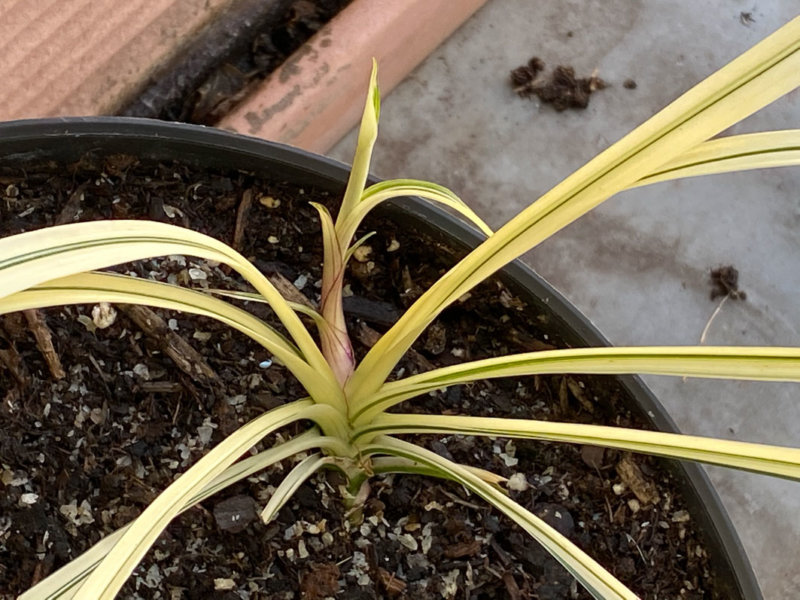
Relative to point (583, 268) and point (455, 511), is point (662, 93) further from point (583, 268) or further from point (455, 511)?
point (455, 511)

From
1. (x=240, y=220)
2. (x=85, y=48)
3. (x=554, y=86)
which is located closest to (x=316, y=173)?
Result: (x=240, y=220)

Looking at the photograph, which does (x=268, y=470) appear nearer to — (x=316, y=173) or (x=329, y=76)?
(x=316, y=173)

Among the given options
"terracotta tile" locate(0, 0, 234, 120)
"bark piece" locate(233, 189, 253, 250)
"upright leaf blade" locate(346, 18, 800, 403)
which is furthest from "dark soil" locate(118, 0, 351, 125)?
"upright leaf blade" locate(346, 18, 800, 403)

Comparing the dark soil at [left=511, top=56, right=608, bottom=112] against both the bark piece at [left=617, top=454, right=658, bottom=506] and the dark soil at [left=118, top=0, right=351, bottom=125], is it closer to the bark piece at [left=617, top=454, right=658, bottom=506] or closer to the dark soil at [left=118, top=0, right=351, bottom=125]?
the dark soil at [left=118, top=0, right=351, bottom=125]

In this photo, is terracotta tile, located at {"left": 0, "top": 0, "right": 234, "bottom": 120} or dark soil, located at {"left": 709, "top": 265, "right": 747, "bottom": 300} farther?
dark soil, located at {"left": 709, "top": 265, "right": 747, "bottom": 300}

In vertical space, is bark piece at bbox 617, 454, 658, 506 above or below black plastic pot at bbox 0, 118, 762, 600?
below

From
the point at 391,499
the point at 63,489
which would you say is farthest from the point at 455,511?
the point at 63,489

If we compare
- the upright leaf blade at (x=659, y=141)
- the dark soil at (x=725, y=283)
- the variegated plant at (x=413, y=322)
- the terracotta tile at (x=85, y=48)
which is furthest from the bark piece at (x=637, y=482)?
the terracotta tile at (x=85, y=48)

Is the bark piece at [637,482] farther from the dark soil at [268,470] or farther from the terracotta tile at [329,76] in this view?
the terracotta tile at [329,76]
